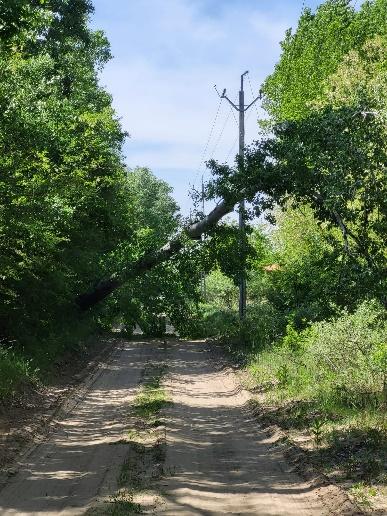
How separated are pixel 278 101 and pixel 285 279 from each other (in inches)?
760

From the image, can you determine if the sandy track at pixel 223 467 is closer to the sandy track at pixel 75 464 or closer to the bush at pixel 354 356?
the sandy track at pixel 75 464

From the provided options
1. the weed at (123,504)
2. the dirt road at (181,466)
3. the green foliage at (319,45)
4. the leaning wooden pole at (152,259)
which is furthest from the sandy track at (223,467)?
the green foliage at (319,45)

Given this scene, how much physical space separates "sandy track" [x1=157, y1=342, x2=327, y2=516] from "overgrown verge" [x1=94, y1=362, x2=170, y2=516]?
0.66 ft

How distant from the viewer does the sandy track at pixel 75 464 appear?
748 centimetres

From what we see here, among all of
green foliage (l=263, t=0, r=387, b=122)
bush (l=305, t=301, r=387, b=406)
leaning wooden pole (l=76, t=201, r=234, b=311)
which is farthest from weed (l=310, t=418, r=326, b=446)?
green foliage (l=263, t=0, r=387, b=122)

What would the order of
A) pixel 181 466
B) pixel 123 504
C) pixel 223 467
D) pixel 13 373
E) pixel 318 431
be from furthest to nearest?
pixel 13 373 → pixel 318 431 → pixel 223 467 → pixel 181 466 → pixel 123 504

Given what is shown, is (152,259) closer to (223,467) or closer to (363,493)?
(223,467)

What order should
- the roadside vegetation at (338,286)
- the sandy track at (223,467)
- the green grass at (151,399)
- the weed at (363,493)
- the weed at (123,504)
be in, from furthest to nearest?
the green grass at (151,399)
the roadside vegetation at (338,286)
the sandy track at (223,467)
the weed at (363,493)
the weed at (123,504)

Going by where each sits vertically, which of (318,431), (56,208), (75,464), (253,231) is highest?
(253,231)

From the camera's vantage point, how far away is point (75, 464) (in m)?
9.52

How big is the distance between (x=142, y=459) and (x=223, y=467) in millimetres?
1319

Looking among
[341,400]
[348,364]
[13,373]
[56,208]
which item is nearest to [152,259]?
[56,208]

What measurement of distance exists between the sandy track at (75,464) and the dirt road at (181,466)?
1 cm

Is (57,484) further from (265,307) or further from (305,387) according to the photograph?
(265,307)
